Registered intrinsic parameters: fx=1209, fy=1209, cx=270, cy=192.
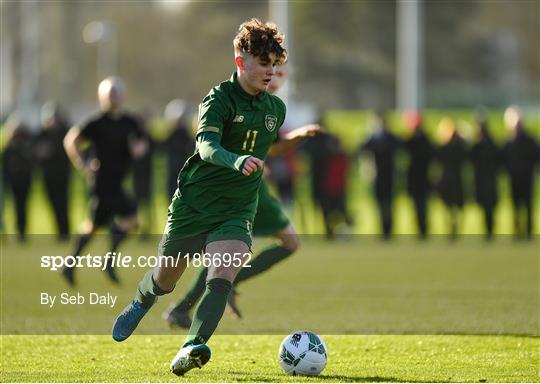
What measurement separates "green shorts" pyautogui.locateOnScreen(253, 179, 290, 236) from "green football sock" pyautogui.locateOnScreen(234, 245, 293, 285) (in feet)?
0.51

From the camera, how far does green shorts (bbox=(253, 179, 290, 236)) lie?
9.38 m

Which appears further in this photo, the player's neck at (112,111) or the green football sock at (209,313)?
the player's neck at (112,111)

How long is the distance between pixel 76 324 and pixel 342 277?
508cm

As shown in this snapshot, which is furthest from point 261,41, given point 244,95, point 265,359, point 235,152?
point 265,359

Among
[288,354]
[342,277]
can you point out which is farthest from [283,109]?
[342,277]

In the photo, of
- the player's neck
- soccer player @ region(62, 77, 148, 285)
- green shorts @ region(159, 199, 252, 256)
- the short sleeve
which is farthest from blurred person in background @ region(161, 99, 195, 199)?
the short sleeve

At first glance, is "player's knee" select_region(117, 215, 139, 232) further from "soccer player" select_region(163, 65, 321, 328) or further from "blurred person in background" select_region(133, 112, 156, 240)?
"blurred person in background" select_region(133, 112, 156, 240)

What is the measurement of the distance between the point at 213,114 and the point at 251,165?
61 centimetres

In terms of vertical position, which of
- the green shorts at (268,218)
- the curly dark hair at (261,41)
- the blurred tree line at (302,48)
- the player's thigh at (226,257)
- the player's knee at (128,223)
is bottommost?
the blurred tree line at (302,48)

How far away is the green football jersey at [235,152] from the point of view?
7.11m

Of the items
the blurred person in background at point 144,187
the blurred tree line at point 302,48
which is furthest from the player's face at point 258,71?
the blurred tree line at point 302,48

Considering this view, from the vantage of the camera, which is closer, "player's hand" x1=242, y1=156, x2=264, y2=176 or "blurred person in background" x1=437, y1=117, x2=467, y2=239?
"player's hand" x1=242, y1=156, x2=264, y2=176

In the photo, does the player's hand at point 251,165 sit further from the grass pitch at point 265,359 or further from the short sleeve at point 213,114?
the grass pitch at point 265,359

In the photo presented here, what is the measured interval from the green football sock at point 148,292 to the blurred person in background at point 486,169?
46.5 feet
